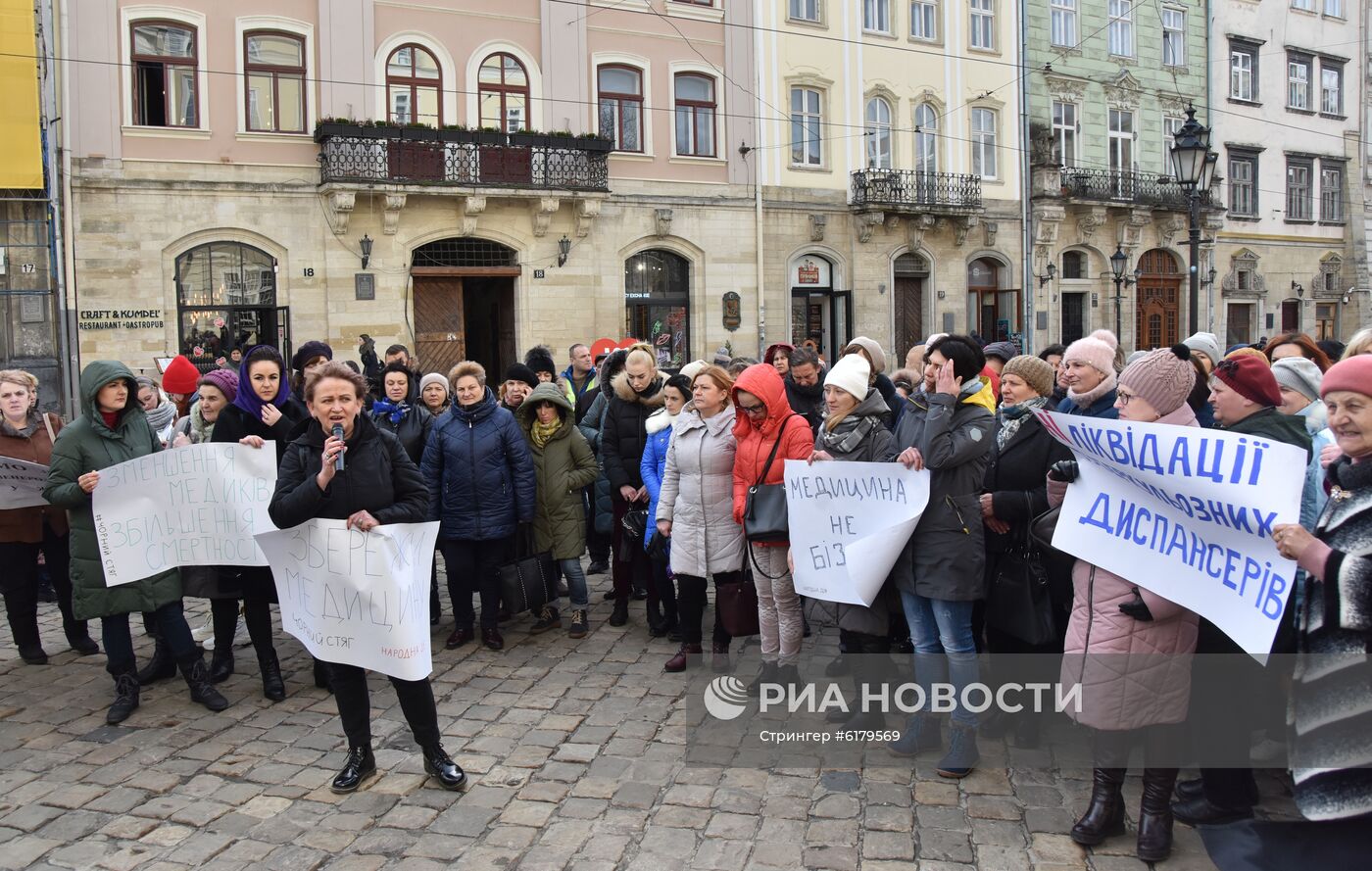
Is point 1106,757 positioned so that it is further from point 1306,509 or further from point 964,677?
point 1306,509

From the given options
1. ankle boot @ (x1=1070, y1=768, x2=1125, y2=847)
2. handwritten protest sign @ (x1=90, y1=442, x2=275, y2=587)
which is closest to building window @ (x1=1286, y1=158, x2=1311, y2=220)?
ankle boot @ (x1=1070, y1=768, x2=1125, y2=847)

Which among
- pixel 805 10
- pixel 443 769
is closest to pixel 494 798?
pixel 443 769

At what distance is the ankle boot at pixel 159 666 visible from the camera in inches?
258

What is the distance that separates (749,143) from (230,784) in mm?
22272

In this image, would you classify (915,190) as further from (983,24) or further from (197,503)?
(197,503)

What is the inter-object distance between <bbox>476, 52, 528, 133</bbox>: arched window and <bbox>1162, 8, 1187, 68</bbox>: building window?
21.1m

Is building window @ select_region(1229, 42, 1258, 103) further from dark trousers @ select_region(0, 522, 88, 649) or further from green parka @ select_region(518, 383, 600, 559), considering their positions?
dark trousers @ select_region(0, 522, 88, 649)

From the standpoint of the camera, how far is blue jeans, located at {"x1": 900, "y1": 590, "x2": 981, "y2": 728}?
4938mm

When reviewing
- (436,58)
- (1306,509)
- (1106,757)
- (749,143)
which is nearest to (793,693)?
(1106,757)

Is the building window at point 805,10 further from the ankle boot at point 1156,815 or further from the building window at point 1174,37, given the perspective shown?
the ankle boot at point 1156,815

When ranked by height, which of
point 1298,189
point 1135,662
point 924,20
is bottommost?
point 1135,662

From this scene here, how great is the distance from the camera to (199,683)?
20.2 ft

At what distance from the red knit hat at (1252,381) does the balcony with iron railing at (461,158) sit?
61.2 feet

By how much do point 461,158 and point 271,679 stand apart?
55.5 ft
